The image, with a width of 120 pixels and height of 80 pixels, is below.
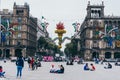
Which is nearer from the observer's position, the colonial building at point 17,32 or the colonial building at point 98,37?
the colonial building at point 17,32

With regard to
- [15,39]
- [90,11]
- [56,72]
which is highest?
[90,11]

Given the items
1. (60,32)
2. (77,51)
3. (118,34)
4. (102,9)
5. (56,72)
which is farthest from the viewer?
(77,51)

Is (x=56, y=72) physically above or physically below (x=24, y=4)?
below

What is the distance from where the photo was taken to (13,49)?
417ft

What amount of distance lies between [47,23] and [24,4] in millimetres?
10143

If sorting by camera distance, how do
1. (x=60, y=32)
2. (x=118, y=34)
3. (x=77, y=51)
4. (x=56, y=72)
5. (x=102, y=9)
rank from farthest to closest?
(x=77, y=51) < (x=102, y=9) < (x=118, y=34) < (x=60, y=32) < (x=56, y=72)

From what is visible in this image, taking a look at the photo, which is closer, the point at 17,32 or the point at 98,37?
the point at 17,32

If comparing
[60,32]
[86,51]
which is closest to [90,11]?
[86,51]

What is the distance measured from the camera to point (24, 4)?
131000 millimetres

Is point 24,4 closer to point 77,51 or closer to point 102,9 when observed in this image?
point 102,9

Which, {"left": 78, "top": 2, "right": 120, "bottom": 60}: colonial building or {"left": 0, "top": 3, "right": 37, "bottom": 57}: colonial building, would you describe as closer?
{"left": 0, "top": 3, "right": 37, "bottom": 57}: colonial building

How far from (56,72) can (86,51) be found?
290ft

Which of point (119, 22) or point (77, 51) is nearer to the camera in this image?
point (119, 22)

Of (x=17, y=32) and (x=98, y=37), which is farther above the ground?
(x=17, y=32)
